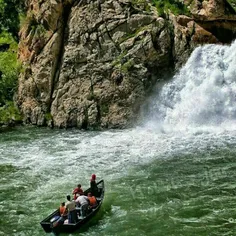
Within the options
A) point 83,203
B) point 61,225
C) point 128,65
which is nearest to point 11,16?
point 128,65

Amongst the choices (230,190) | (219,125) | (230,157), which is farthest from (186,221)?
(219,125)

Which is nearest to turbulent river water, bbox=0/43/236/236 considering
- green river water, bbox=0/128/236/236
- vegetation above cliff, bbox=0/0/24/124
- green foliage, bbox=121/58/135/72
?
green river water, bbox=0/128/236/236

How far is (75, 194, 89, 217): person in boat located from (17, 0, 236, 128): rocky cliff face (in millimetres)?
19432

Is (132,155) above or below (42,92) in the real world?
below

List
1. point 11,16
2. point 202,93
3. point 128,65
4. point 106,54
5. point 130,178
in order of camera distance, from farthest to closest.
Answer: point 11,16, point 106,54, point 128,65, point 202,93, point 130,178

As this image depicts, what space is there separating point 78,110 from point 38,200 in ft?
60.8

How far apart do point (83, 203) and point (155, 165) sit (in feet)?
29.1

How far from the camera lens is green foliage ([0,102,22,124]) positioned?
47.9 metres

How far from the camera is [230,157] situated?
1257 inches

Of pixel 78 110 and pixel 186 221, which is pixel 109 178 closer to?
pixel 186 221

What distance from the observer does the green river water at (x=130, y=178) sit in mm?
23625

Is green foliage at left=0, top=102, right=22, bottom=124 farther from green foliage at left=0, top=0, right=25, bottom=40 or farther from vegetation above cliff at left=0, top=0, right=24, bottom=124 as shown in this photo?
green foliage at left=0, top=0, right=25, bottom=40

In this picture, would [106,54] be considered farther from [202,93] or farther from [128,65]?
[202,93]

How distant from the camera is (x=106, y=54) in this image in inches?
1778
